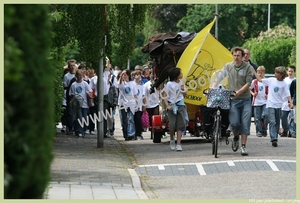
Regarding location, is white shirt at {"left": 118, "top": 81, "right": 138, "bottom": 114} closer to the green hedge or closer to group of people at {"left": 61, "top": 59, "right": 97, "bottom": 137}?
group of people at {"left": 61, "top": 59, "right": 97, "bottom": 137}

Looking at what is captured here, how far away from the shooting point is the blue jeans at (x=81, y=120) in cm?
2298

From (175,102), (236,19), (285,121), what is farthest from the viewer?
(236,19)

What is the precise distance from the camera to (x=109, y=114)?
2327 cm

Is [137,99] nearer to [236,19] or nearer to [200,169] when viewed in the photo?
[200,169]

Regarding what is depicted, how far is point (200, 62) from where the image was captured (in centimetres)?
2094

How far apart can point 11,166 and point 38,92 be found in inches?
22.4

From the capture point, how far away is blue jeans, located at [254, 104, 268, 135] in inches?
924

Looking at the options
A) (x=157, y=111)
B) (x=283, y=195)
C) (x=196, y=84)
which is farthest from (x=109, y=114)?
(x=283, y=195)

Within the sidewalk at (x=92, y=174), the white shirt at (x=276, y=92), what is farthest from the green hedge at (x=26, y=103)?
the white shirt at (x=276, y=92)

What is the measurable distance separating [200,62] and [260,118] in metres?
3.62

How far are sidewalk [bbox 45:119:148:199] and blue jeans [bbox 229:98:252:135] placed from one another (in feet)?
6.63

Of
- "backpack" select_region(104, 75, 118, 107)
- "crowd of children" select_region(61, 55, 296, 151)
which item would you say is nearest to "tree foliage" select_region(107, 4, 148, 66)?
"crowd of children" select_region(61, 55, 296, 151)

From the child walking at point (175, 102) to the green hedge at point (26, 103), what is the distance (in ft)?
38.7

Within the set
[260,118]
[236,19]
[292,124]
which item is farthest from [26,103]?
A: [236,19]
